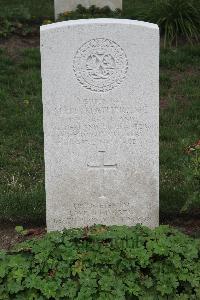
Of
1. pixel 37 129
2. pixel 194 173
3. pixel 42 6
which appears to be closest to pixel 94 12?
pixel 42 6

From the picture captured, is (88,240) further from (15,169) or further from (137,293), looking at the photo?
(15,169)

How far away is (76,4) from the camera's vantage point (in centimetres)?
919

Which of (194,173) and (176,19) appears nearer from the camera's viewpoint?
(194,173)

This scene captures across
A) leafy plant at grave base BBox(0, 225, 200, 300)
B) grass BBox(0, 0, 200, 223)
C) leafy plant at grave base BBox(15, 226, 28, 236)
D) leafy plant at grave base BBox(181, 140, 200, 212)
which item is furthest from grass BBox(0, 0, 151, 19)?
leafy plant at grave base BBox(0, 225, 200, 300)

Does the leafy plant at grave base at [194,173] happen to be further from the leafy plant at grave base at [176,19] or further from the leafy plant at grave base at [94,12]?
the leafy plant at grave base at [94,12]

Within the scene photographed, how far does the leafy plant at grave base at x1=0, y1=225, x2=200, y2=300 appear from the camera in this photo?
4062 millimetres

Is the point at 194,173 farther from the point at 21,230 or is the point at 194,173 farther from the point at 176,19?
the point at 176,19

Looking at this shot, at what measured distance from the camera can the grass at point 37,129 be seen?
17.2ft

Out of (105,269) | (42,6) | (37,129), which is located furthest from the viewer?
(42,6)

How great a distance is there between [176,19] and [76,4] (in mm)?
1363

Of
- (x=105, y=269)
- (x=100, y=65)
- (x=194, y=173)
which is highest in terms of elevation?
(x=100, y=65)

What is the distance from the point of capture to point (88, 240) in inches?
171

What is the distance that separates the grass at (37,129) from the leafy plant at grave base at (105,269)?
0.69 m

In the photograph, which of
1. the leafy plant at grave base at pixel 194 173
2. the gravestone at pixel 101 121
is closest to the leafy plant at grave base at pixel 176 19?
the leafy plant at grave base at pixel 194 173
